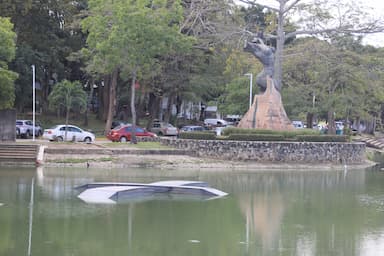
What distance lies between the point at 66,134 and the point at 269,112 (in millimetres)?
12936

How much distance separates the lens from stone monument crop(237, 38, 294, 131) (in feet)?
129

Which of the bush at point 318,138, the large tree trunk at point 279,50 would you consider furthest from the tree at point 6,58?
the bush at point 318,138

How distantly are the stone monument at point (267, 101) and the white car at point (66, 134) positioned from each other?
34.8ft

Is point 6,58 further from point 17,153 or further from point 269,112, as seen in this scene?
point 269,112

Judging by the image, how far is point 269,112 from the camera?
39.4 meters

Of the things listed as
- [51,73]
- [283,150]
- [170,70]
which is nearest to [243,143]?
[283,150]

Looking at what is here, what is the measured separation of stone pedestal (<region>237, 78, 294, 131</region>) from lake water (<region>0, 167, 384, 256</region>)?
40.5ft

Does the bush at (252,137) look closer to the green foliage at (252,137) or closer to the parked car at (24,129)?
the green foliage at (252,137)

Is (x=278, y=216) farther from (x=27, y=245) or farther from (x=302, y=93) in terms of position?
(x=302, y=93)

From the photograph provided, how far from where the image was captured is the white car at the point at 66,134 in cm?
4122

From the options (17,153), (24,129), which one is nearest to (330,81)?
(24,129)

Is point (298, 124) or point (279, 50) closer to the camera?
point (279, 50)

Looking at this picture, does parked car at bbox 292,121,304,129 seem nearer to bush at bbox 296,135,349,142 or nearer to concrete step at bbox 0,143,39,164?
bush at bbox 296,135,349,142

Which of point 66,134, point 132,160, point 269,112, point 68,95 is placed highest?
point 68,95
